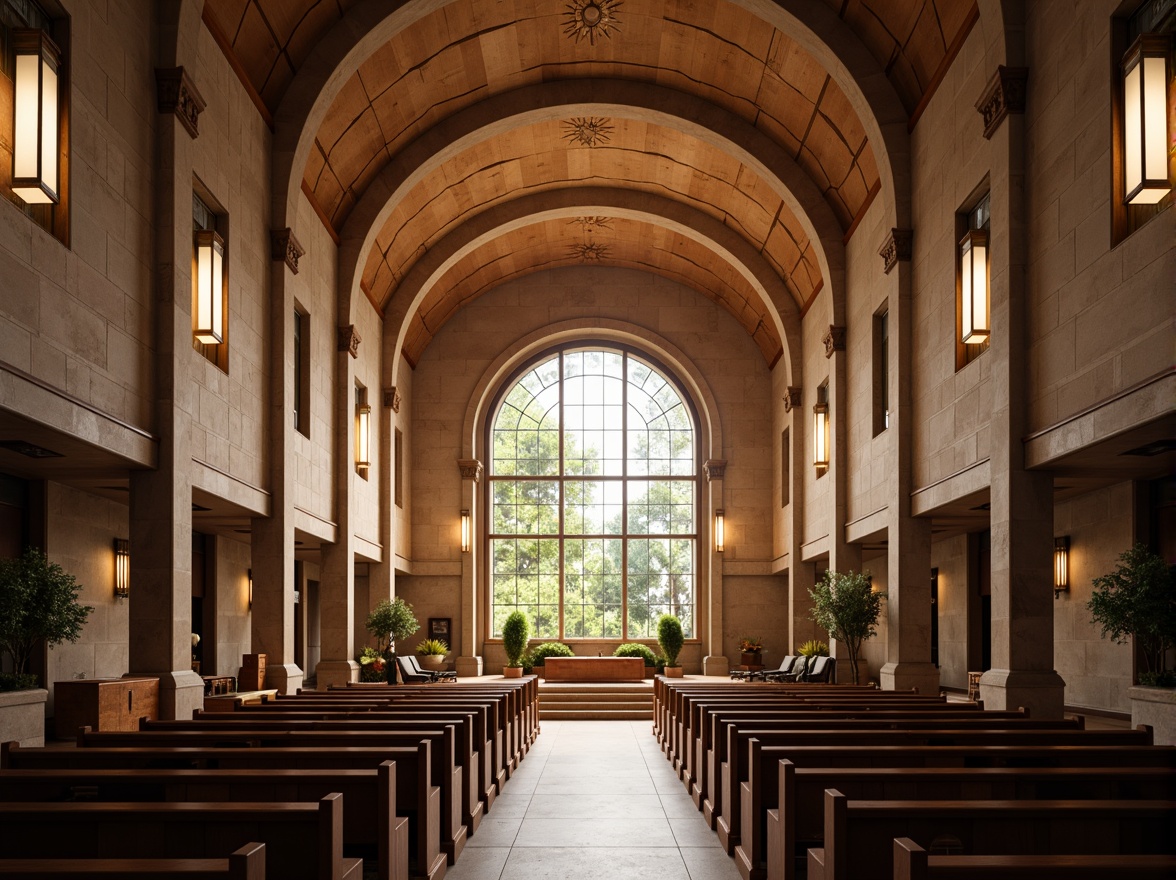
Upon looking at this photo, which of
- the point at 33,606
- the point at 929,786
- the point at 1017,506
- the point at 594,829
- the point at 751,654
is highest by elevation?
the point at 1017,506

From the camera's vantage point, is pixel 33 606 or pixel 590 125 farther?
pixel 590 125

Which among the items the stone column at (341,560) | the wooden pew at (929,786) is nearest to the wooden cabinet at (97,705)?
the wooden pew at (929,786)

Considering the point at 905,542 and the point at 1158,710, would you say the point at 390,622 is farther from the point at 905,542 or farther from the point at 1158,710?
the point at 1158,710

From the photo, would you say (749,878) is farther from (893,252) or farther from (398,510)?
(398,510)

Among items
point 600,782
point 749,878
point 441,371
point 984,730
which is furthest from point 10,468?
point 441,371

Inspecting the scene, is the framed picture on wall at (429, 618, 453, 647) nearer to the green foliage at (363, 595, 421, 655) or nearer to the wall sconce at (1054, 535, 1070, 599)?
the green foliage at (363, 595, 421, 655)

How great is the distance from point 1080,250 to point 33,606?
28.7ft

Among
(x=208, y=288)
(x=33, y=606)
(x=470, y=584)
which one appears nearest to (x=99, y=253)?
(x=208, y=288)

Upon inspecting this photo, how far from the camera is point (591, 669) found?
21.3 metres

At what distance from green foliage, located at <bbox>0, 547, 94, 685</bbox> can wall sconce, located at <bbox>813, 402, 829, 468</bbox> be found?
12.4 m

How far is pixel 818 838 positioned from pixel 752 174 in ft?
48.7

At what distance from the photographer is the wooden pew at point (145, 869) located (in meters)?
3.08

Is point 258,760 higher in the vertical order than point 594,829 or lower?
higher

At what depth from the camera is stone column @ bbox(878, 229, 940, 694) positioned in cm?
1401
